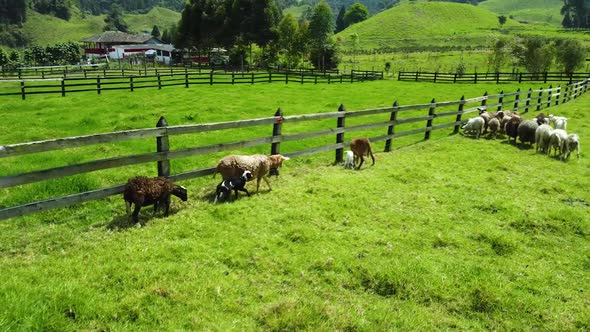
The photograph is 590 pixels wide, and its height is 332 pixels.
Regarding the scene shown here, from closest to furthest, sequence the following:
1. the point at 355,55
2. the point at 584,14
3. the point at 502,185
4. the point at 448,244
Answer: the point at 448,244 → the point at 502,185 → the point at 355,55 → the point at 584,14

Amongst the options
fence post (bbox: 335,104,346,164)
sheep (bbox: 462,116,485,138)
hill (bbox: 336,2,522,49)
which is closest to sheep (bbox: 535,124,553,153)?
sheep (bbox: 462,116,485,138)

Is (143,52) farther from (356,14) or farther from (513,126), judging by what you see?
(356,14)

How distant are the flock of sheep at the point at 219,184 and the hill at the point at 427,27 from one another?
4427 inches

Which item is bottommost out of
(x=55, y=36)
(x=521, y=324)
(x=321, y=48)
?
(x=521, y=324)

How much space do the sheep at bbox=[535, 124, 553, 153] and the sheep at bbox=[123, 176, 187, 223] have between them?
11.9m

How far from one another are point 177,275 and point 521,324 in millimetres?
3957

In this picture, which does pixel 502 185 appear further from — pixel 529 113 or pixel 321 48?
pixel 321 48

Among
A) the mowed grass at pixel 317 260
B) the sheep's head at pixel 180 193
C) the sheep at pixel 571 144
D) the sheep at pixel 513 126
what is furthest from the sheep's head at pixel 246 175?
the sheep at pixel 513 126

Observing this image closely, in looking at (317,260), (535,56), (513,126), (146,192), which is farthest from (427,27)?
(317,260)

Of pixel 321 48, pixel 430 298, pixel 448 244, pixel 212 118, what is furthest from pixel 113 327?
A: pixel 321 48

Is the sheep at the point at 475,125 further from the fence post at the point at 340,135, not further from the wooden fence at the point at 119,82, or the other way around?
the wooden fence at the point at 119,82

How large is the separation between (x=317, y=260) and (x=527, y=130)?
38.2ft

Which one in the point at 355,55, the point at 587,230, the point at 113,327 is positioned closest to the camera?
the point at 113,327

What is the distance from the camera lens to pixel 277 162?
805 cm
